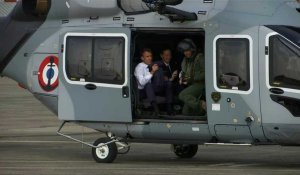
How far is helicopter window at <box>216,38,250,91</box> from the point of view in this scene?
14.8 meters

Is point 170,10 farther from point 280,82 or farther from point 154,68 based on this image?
point 280,82

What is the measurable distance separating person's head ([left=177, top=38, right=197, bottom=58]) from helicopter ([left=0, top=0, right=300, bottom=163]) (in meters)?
0.16

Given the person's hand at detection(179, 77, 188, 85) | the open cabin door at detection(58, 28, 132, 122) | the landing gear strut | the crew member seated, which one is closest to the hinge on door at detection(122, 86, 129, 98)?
the open cabin door at detection(58, 28, 132, 122)

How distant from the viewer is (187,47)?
51.5 feet

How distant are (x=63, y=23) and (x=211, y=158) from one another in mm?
3492

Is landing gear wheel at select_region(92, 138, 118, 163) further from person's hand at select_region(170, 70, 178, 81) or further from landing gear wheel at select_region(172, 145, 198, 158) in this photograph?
landing gear wheel at select_region(172, 145, 198, 158)

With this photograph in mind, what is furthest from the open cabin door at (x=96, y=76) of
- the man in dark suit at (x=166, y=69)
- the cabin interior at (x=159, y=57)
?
the man in dark suit at (x=166, y=69)

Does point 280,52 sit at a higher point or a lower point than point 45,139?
higher

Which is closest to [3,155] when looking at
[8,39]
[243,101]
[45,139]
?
[8,39]

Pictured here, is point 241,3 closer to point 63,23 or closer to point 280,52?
point 280,52

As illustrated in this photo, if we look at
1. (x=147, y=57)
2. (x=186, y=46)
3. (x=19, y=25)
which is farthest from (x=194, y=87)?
(x=19, y=25)

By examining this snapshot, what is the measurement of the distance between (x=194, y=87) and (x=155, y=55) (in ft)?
4.41

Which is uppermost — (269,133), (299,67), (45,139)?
(299,67)

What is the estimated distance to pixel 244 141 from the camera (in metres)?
15.1
